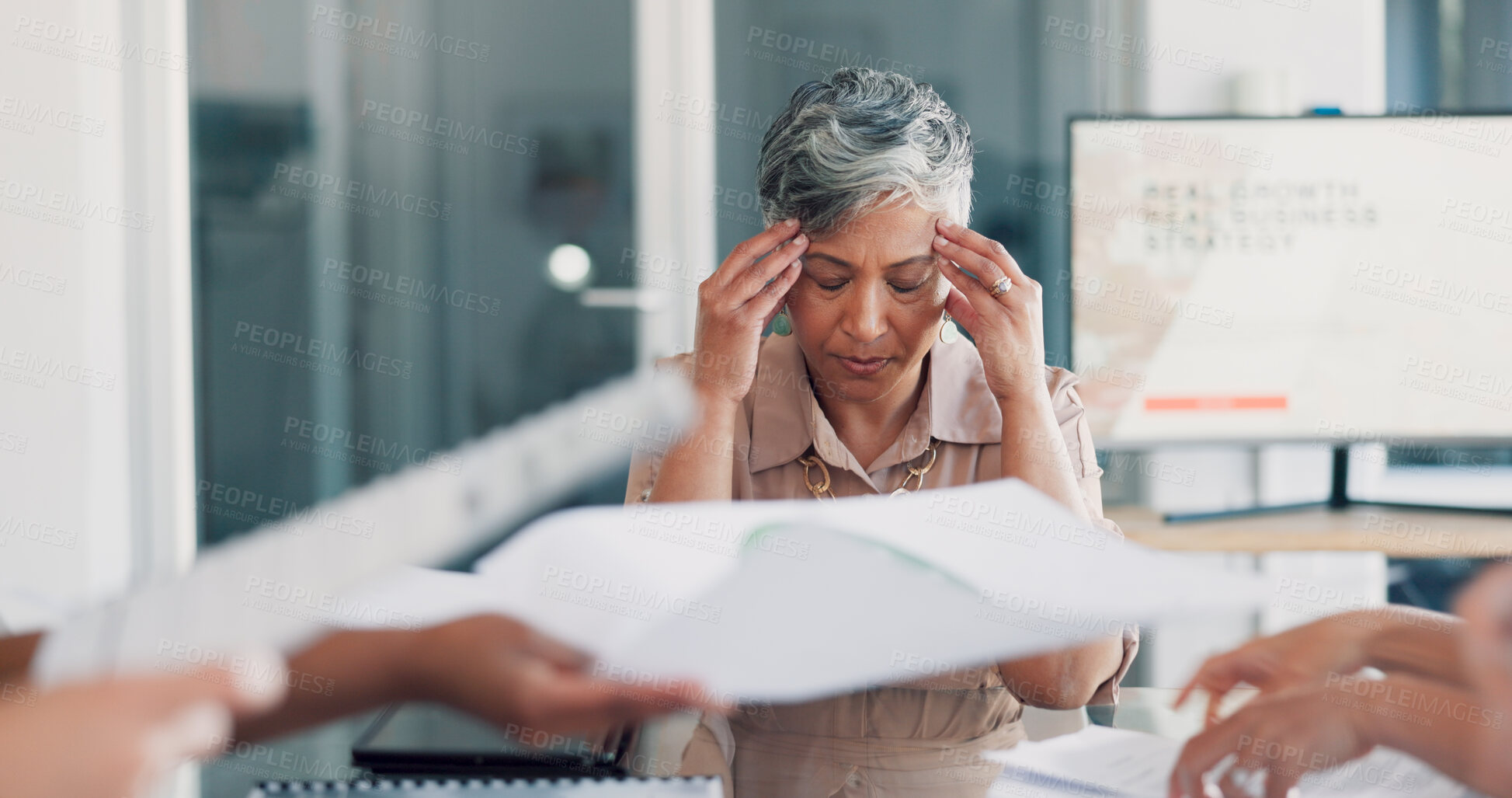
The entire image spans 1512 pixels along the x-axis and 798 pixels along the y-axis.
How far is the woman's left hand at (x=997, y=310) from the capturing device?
3.76 feet

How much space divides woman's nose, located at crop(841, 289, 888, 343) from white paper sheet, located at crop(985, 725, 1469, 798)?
1.87 feet

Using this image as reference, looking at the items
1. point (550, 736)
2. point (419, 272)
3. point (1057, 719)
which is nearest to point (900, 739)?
point (1057, 719)

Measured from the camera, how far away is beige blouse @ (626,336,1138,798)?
2.24 feet

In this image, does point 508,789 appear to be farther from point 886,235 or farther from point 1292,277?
point 1292,277

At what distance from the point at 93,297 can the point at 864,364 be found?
1699 mm

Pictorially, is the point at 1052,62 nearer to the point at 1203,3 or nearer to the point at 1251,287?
the point at 1203,3

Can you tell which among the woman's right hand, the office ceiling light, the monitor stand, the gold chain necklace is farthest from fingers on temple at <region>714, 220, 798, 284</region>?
the office ceiling light

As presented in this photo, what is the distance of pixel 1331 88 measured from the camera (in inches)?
93.6

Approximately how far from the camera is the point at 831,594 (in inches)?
18.4

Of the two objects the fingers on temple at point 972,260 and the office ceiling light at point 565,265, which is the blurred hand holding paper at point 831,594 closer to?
the fingers on temple at point 972,260

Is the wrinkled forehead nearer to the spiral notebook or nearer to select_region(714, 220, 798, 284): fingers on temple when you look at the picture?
select_region(714, 220, 798, 284): fingers on temple

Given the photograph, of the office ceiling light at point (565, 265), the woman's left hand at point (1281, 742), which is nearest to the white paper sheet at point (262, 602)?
the woman's left hand at point (1281, 742)

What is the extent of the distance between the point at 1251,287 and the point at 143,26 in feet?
7.98

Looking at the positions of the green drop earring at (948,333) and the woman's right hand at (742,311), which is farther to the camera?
the green drop earring at (948,333)
